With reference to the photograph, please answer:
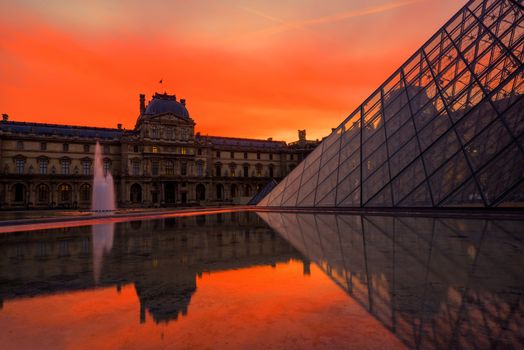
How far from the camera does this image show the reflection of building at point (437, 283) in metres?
3.26

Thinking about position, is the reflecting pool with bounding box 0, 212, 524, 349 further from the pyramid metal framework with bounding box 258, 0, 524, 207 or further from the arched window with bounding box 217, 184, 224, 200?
the arched window with bounding box 217, 184, 224, 200

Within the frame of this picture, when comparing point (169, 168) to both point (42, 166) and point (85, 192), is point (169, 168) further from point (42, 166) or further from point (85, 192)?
point (42, 166)

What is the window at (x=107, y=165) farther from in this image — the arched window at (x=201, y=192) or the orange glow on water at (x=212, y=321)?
the orange glow on water at (x=212, y=321)

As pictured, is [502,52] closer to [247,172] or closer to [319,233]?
[319,233]

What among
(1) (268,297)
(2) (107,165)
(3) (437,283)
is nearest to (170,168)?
(2) (107,165)

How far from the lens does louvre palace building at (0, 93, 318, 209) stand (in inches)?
2114

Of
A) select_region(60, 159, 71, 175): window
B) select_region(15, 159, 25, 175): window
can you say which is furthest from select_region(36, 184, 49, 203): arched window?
select_region(60, 159, 71, 175): window

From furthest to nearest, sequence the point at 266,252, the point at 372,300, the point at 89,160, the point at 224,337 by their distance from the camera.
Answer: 1. the point at 89,160
2. the point at 266,252
3. the point at 372,300
4. the point at 224,337

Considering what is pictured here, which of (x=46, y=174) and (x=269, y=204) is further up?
(x=46, y=174)

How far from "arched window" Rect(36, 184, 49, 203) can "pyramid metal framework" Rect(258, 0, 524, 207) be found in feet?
153

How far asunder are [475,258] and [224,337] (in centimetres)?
558

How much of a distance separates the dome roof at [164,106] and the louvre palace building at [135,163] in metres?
0.18

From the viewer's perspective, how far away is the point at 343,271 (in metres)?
5.87

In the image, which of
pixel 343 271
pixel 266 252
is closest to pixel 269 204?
pixel 266 252
